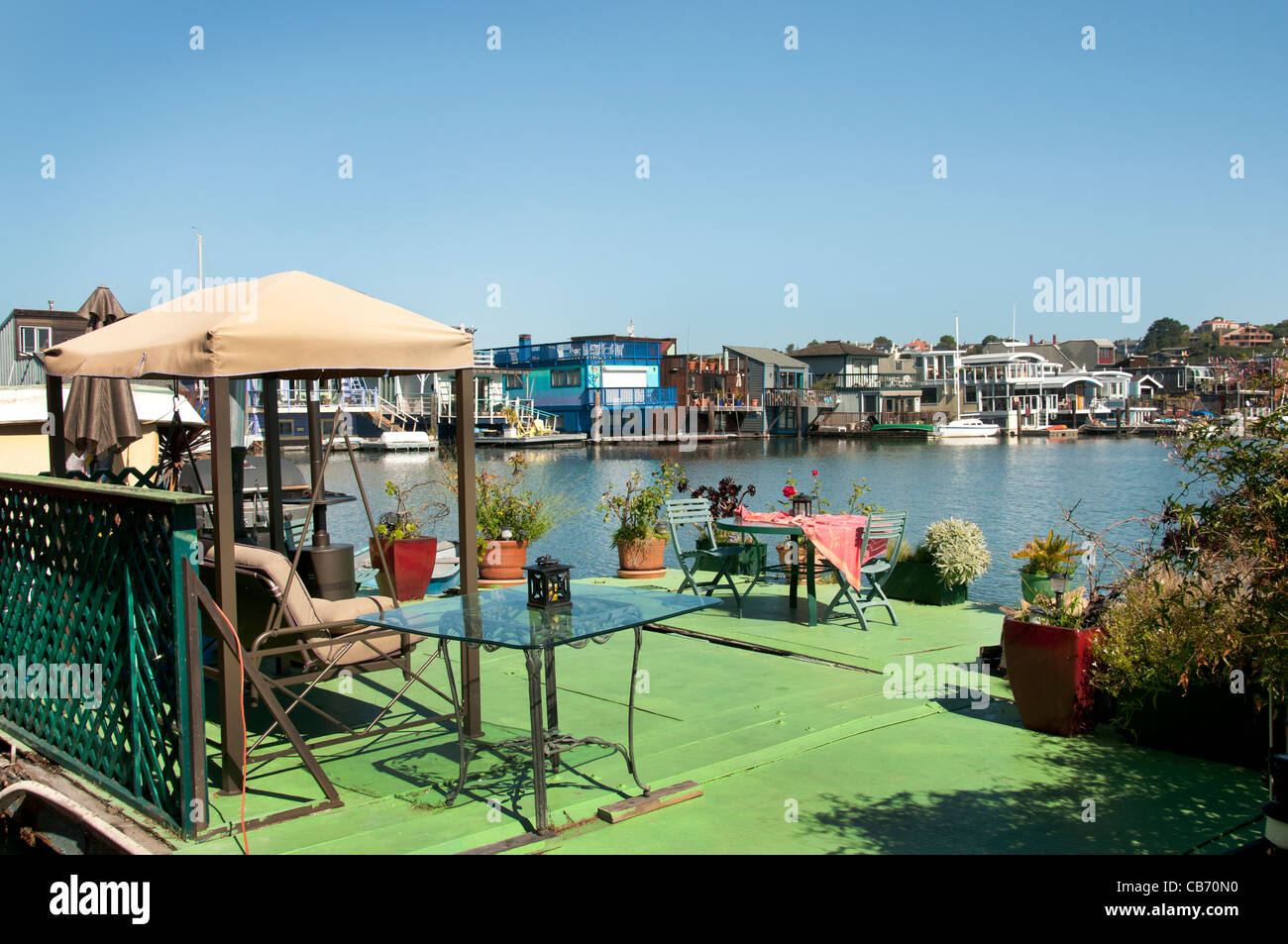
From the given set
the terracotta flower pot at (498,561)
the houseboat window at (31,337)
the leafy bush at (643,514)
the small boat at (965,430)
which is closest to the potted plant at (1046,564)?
the leafy bush at (643,514)

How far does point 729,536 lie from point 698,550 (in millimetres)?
1752

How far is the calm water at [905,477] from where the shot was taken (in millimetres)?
23938

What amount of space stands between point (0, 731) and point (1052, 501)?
34.2 metres

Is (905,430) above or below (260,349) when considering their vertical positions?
below

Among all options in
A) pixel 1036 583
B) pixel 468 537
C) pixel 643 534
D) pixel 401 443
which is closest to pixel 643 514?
pixel 643 534

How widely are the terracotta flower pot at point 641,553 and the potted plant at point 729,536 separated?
62 cm

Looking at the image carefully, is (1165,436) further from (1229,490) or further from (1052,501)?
(1052,501)

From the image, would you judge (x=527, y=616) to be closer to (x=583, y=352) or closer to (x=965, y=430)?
(x=583, y=352)

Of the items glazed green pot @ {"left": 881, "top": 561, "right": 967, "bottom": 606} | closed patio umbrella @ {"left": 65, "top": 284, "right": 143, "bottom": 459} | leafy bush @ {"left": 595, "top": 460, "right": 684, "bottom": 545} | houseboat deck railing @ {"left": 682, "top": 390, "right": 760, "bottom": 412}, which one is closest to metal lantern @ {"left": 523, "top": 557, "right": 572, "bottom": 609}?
closed patio umbrella @ {"left": 65, "top": 284, "right": 143, "bottom": 459}

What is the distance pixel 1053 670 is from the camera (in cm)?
527

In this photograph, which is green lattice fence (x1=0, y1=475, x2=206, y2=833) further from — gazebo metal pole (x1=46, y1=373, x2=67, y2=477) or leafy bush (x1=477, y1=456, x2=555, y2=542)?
leafy bush (x1=477, y1=456, x2=555, y2=542)

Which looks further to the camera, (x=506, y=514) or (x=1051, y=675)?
(x=506, y=514)

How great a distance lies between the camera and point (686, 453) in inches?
2744

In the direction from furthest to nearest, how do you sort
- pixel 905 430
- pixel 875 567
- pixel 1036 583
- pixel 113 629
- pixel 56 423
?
pixel 905 430 → pixel 875 567 → pixel 1036 583 → pixel 56 423 → pixel 113 629
